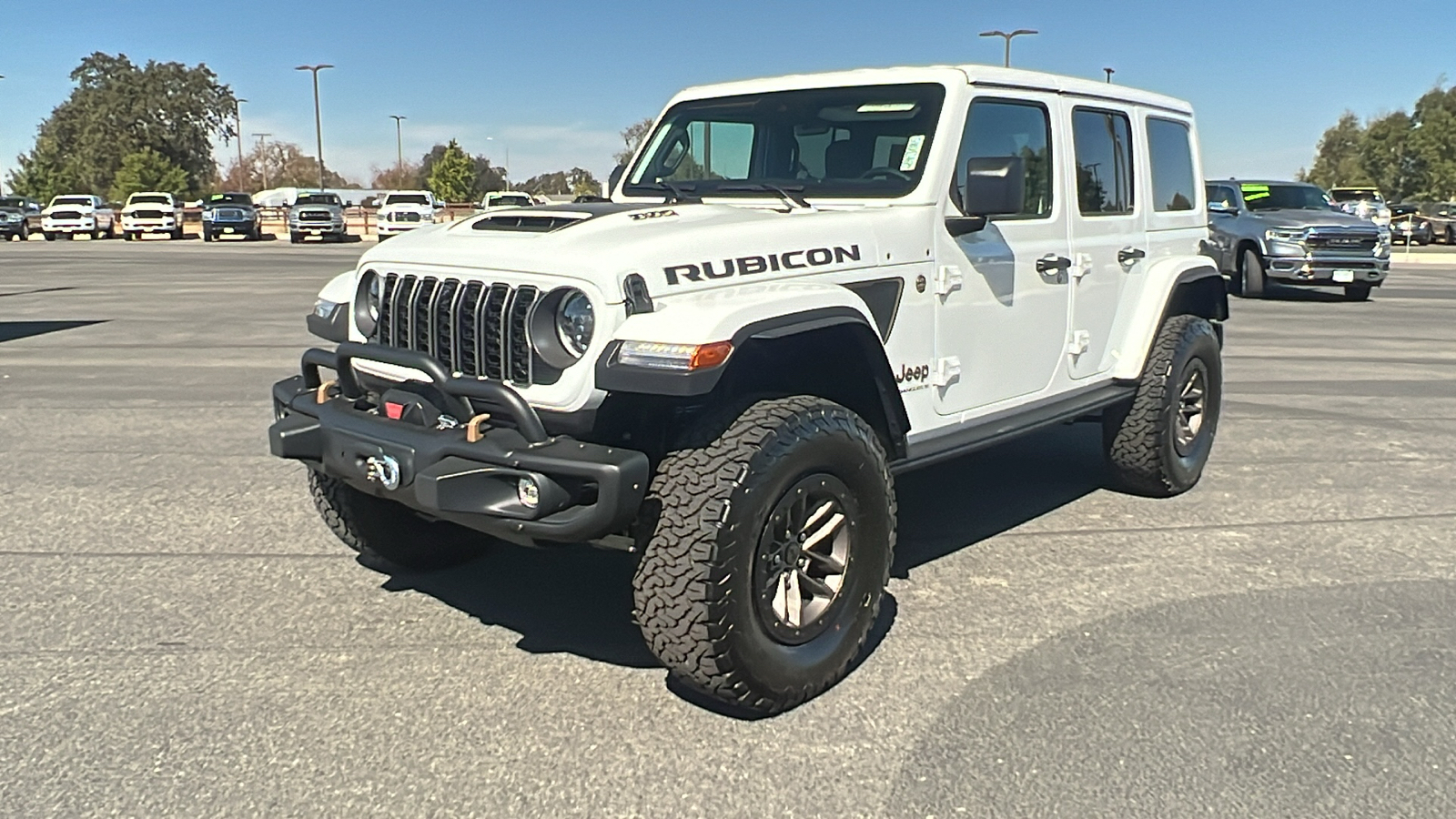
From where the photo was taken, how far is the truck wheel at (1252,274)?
17875 mm

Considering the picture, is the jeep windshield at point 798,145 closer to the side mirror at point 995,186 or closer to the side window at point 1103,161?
the side mirror at point 995,186

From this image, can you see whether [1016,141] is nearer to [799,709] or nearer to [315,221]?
[799,709]

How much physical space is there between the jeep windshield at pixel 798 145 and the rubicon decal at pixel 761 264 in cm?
57

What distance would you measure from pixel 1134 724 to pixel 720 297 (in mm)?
1732

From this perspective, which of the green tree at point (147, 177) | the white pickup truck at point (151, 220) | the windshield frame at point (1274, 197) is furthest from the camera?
the green tree at point (147, 177)

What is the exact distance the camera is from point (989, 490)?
6.10m

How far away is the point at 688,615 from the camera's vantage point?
328cm

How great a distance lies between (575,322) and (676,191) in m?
1.52

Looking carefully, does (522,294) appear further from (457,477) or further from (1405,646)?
(1405,646)

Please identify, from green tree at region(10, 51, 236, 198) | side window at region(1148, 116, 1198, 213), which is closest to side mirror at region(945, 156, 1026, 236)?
side window at region(1148, 116, 1198, 213)

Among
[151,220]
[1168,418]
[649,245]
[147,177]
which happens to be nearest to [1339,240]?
[1168,418]

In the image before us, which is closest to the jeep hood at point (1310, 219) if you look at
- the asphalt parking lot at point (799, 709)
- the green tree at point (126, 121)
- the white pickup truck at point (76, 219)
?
the asphalt parking lot at point (799, 709)

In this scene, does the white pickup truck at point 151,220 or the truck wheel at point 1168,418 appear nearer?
the truck wheel at point 1168,418

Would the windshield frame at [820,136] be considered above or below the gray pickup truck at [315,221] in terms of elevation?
below
